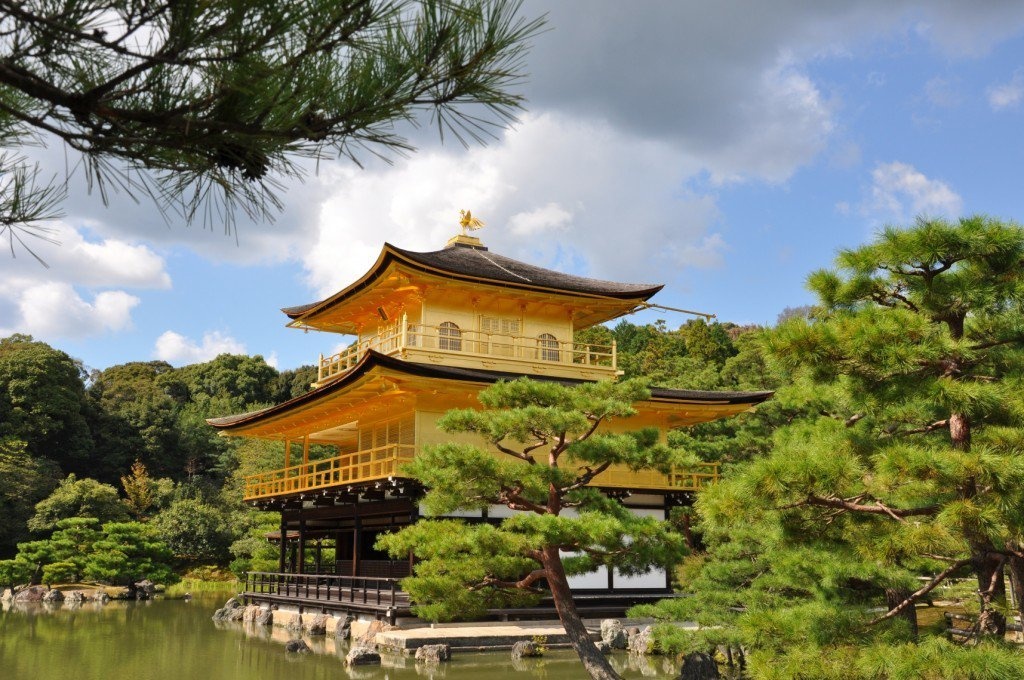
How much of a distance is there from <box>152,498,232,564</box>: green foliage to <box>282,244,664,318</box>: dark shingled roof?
13.9 metres

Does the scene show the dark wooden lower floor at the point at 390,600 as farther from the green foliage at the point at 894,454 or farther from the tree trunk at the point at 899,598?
the green foliage at the point at 894,454

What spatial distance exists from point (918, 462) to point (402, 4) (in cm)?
387

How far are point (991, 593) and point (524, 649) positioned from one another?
8463mm

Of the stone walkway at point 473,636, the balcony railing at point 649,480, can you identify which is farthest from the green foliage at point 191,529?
the balcony railing at point 649,480

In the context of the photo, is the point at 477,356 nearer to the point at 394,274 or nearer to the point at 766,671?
the point at 394,274

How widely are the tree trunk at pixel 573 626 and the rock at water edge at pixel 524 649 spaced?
135 inches

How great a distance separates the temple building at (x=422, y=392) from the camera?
15562mm

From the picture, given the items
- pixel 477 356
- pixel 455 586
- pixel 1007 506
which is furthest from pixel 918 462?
pixel 477 356

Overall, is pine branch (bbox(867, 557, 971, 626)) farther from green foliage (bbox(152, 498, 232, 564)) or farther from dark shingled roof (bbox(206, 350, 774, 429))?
green foliage (bbox(152, 498, 232, 564))

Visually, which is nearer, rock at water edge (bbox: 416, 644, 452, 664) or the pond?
the pond

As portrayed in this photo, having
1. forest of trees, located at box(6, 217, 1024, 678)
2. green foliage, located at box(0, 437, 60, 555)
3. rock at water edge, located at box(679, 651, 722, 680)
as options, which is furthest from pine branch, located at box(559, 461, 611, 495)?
green foliage, located at box(0, 437, 60, 555)

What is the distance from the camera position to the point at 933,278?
609 cm

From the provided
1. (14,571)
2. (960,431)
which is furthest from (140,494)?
(960,431)

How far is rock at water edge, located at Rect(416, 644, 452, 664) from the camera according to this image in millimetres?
12523
